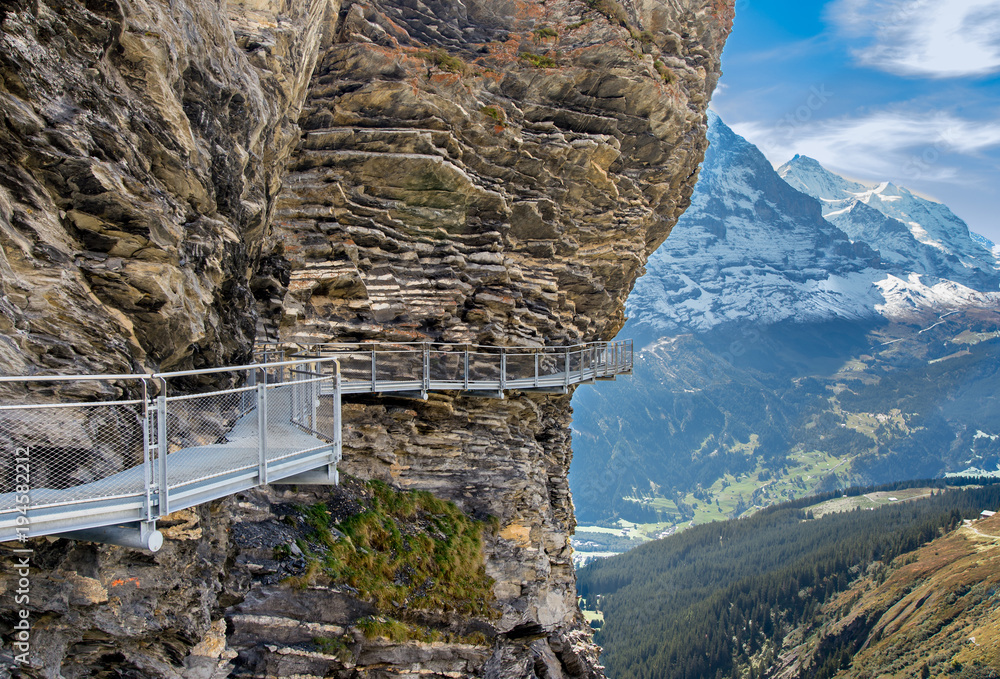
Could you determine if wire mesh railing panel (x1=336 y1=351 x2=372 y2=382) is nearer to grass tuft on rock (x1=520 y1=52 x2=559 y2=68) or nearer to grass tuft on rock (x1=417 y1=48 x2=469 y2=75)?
A: grass tuft on rock (x1=417 y1=48 x2=469 y2=75)

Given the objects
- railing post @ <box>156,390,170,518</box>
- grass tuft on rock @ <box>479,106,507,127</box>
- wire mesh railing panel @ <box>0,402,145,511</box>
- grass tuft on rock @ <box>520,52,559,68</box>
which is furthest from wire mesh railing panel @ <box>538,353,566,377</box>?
railing post @ <box>156,390,170,518</box>

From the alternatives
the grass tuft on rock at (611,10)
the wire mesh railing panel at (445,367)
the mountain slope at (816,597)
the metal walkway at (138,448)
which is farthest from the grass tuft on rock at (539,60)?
the mountain slope at (816,597)

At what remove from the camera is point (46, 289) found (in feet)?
26.0

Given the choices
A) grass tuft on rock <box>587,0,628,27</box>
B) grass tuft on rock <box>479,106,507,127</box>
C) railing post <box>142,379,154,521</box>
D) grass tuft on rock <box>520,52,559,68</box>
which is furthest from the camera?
grass tuft on rock <box>587,0,628,27</box>

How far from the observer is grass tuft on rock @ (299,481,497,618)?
15727mm

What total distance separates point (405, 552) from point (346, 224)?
1075 centimetres

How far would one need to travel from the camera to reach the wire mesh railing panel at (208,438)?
766 centimetres

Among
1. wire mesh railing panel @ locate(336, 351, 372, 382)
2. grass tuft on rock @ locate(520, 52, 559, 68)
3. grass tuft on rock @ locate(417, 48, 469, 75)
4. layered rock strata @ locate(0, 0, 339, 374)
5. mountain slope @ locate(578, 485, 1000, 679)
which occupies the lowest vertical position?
mountain slope @ locate(578, 485, 1000, 679)

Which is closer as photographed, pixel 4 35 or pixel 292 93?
pixel 4 35

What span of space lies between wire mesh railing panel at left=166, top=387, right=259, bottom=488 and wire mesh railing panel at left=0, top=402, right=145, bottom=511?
0.49 metres

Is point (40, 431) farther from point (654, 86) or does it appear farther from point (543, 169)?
point (654, 86)

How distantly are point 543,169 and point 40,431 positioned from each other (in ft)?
67.3

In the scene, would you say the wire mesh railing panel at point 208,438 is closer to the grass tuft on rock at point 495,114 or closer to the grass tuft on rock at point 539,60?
the grass tuft on rock at point 495,114

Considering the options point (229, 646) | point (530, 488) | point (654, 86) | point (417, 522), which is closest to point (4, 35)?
point (229, 646)
